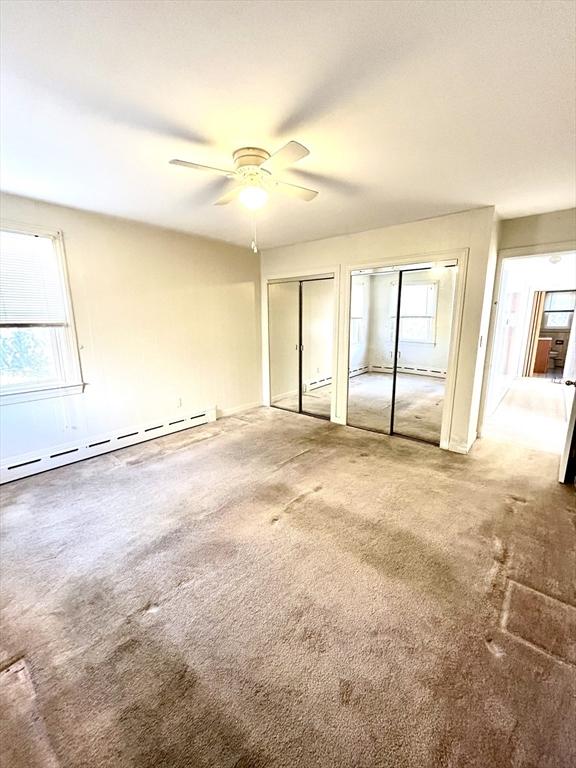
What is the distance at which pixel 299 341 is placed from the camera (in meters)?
5.19

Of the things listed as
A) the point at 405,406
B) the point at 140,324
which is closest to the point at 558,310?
the point at 405,406

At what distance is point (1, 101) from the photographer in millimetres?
1542

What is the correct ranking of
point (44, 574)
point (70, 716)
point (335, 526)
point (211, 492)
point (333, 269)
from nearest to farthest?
point (70, 716) < point (44, 574) < point (335, 526) < point (211, 492) < point (333, 269)

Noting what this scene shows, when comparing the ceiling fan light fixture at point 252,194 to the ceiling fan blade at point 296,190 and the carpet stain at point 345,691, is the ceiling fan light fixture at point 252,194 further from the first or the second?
the carpet stain at point 345,691

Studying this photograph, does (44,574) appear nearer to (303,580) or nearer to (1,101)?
(303,580)

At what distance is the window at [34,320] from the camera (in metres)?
2.83

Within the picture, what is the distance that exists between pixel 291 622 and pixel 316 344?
14.6 ft

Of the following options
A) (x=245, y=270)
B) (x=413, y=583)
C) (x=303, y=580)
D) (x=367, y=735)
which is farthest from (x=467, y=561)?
(x=245, y=270)

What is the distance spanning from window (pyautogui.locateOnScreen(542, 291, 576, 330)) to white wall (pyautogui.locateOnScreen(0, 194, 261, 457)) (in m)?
8.30

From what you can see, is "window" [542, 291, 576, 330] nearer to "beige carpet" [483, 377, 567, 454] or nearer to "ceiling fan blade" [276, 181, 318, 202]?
"beige carpet" [483, 377, 567, 454]

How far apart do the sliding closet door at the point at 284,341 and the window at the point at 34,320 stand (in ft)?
9.07

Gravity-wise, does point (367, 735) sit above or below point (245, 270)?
below

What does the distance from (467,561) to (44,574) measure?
8.30 ft

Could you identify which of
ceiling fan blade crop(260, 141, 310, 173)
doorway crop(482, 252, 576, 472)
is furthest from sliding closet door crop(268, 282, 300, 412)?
ceiling fan blade crop(260, 141, 310, 173)
